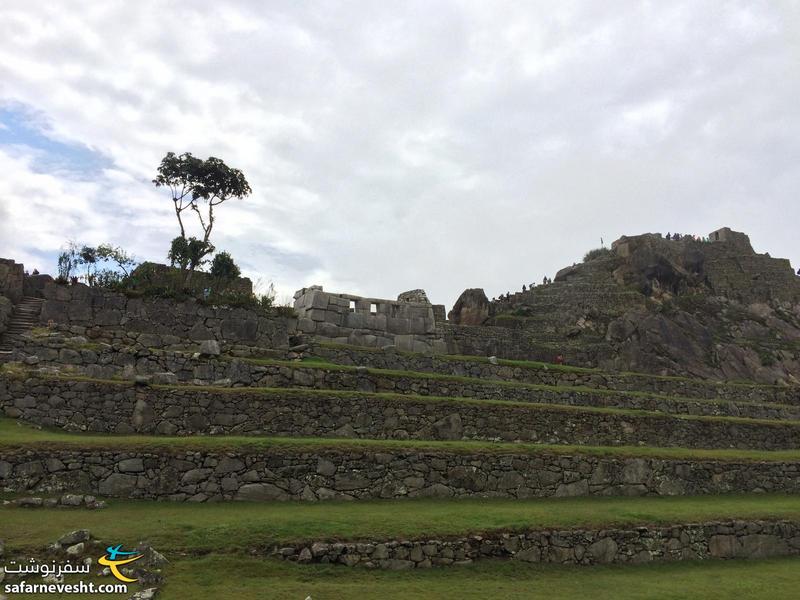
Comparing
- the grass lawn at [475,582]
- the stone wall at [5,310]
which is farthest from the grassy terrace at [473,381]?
the grass lawn at [475,582]

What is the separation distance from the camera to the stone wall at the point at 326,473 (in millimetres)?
11547

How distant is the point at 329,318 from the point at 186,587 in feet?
54.4

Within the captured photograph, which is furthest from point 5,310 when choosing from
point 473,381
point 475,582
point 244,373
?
point 475,582

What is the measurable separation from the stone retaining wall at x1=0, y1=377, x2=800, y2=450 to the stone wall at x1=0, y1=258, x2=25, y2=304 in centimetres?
701

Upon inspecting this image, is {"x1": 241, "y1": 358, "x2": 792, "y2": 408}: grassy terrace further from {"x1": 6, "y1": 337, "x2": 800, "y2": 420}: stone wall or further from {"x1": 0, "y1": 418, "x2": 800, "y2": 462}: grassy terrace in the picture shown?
{"x1": 0, "y1": 418, "x2": 800, "y2": 462}: grassy terrace

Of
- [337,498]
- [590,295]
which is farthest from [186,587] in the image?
[590,295]

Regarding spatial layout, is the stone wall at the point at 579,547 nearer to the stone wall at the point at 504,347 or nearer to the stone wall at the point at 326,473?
the stone wall at the point at 326,473

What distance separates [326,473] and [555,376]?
14.1 metres

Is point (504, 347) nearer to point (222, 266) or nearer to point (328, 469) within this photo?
point (222, 266)

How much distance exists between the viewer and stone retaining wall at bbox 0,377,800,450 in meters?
14.4

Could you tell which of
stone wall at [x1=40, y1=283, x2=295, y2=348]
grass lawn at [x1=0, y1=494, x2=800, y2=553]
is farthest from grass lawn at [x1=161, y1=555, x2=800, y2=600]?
stone wall at [x1=40, y1=283, x2=295, y2=348]

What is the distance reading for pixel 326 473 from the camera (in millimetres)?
12977

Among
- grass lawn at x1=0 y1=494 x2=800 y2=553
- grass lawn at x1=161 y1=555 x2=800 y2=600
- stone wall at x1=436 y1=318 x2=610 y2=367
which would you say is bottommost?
grass lawn at x1=161 y1=555 x2=800 y2=600

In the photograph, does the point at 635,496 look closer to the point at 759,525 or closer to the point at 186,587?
the point at 759,525
